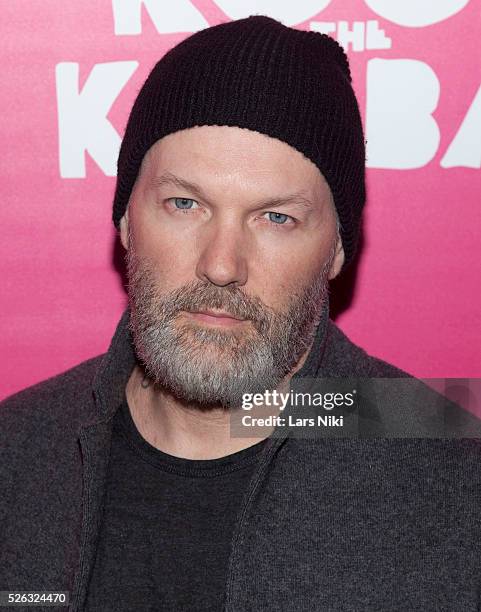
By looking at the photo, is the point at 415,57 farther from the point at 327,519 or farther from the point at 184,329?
the point at 327,519

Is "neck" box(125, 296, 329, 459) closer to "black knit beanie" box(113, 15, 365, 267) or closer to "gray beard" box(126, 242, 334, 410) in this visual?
"gray beard" box(126, 242, 334, 410)

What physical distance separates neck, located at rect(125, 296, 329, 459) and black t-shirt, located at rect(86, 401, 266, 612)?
0.04 metres

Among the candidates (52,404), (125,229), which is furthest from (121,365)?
(125,229)

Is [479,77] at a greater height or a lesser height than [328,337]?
greater

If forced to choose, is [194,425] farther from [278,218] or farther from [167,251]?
[278,218]

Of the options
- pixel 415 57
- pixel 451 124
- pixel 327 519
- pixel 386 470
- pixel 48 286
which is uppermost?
pixel 415 57

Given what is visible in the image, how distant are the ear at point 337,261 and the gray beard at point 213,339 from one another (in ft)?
0.54

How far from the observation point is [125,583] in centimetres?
201

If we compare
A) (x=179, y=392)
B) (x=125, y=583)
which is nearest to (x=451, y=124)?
(x=179, y=392)

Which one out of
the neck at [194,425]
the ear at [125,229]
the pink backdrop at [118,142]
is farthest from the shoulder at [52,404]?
the ear at [125,229]

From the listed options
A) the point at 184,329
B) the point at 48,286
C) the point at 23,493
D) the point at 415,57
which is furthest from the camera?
the point at 48,286

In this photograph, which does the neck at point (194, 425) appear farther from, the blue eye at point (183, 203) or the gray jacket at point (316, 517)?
the blue eye at point (183, 203)

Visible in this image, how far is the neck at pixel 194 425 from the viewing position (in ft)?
7.13

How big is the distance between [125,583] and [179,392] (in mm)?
477
